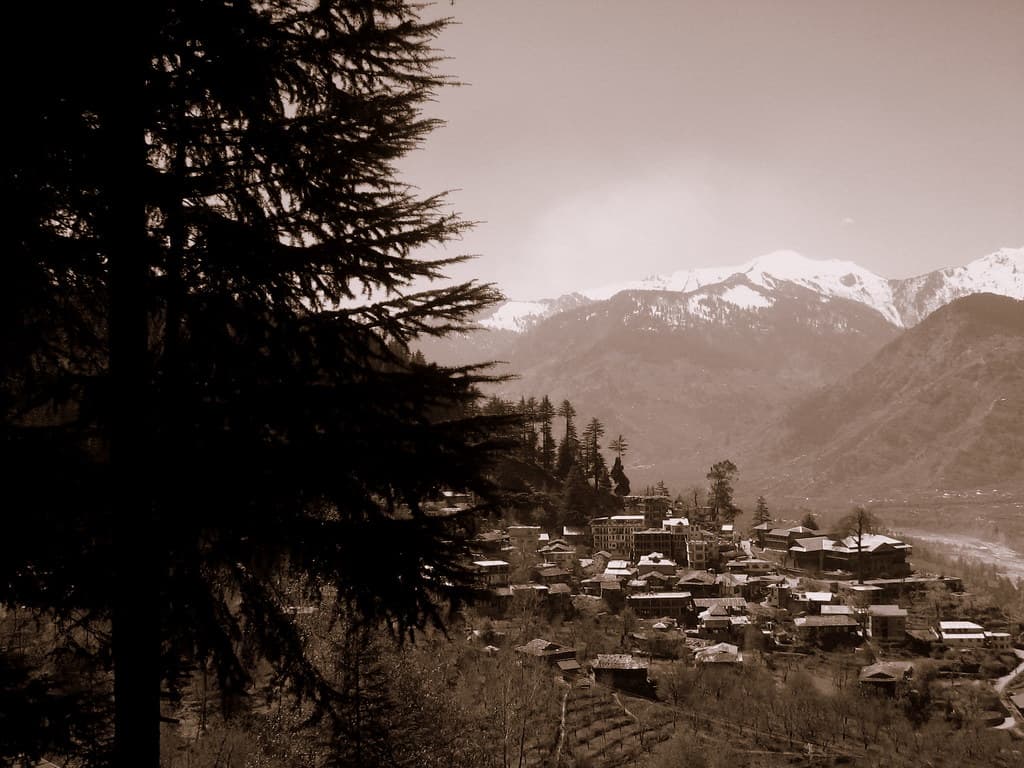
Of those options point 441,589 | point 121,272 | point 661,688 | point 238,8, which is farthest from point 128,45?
point 661,688

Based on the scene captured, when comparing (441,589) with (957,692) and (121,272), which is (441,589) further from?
(957,692)

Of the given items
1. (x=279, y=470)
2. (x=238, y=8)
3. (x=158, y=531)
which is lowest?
(x=158, y=531)

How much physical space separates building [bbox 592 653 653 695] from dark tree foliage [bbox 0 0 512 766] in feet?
135

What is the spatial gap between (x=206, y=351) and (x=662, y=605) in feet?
192

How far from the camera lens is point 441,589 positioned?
4945mm

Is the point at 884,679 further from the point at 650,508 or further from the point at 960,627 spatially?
the point at 650,508

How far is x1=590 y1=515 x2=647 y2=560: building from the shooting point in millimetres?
71938

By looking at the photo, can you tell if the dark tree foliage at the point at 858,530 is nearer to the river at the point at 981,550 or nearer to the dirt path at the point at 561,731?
the river at the point at 981,550

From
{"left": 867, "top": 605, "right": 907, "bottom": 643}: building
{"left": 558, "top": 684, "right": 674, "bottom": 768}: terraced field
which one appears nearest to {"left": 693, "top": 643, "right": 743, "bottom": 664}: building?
{"left": 558, "top": 684, "right": 674, "bottom": 768}: terraced field

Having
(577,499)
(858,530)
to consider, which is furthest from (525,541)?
(858,530)

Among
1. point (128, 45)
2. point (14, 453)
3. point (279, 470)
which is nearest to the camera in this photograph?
point (14, 453)

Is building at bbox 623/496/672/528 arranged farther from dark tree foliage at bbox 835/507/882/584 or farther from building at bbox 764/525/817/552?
dark tree foliage at bbox 835/507/882/584

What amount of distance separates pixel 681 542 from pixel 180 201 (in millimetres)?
74105

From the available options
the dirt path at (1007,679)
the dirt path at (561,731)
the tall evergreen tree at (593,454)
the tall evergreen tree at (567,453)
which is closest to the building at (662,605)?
the dirt path at (561,731)
